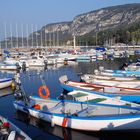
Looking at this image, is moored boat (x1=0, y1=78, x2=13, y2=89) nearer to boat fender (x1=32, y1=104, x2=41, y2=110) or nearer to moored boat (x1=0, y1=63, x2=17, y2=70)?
boat fender (x1=32, y1=104, x2=41, y2=110)

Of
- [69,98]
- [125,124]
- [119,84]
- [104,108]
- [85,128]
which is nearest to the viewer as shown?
[125,124]

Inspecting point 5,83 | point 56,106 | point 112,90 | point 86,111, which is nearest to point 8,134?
point 86,111

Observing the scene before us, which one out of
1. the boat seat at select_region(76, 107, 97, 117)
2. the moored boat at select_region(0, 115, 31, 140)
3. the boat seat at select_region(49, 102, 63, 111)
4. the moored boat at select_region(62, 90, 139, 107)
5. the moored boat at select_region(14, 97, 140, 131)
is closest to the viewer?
the moored boat at select_region(0, 115, 31, 140)

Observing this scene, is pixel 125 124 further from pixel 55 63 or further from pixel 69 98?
pixel 55 63

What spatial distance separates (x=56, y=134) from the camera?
1959 centimetres

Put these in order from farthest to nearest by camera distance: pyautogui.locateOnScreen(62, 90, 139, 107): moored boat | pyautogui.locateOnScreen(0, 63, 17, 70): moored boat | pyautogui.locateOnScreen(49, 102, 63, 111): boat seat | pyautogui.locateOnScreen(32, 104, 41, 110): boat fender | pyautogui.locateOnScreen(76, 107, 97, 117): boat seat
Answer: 1. pyautogui.locateOnScreen(0, 63, 17, 70): moored boat
2. pyautogui.locateOnScreen(62, 90, 139, 107): moored boat
3. pyautogui.locateOnScreen(49, 102, 63, 111): boat seat
4. pyautogui.locateOnScreen(32, 104, 41, 110): boat fender
5. pyautogui.locateOnScreen(76, 107, 97, 117): boat seat

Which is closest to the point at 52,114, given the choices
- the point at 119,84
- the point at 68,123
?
the point at 68,123

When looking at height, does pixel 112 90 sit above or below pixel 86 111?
above

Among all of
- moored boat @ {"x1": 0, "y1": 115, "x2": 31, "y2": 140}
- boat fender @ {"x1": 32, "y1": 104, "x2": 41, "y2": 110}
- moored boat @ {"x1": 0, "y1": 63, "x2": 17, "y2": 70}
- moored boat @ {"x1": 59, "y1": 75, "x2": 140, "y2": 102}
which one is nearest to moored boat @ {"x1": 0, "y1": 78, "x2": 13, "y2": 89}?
moored boat @ {"x1": 59, "y1": 75, "x2": 140, "y2": 102}

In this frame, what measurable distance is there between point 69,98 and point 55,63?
151 feet

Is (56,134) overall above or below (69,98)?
below

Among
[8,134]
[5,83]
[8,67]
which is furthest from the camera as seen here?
[8,67]

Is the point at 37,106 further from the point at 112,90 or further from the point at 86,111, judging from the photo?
the point at 112,90

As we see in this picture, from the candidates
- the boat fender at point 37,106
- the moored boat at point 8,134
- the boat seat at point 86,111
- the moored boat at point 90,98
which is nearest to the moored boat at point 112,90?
the moored boat at point 90,98
